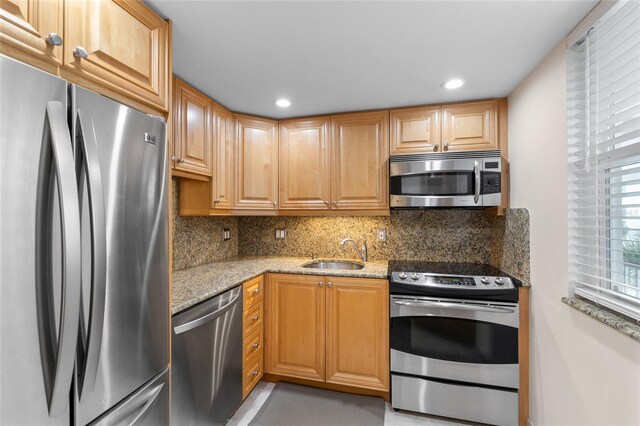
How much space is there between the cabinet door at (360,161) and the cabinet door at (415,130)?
0.24 ft

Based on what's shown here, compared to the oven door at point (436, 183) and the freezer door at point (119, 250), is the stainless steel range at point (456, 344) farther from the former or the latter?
the freezer door at point (119, 250)

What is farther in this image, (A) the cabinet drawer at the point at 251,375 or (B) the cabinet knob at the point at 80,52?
(A) the cabinet drawer at the point at 251,375

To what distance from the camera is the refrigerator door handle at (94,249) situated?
0.90m

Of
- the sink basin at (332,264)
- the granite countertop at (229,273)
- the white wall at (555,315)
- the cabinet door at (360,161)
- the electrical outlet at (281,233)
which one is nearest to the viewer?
the white wall at (555,315)

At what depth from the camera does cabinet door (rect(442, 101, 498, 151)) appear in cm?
223

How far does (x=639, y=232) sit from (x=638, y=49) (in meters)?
0.72

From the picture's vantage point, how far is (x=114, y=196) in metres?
1.00

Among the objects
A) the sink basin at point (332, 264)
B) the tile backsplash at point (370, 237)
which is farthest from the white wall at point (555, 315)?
the sink basin at point (332, 264)

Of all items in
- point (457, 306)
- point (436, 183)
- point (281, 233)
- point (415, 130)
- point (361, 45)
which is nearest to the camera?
point (361, 45)

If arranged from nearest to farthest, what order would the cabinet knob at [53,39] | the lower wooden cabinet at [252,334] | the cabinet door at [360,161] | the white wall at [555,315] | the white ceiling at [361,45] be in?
the cabinet knob at [53,39] < the white wall at [555,315] < the white ceiling at [361,45] < the lower wooden cabinet at [252,334] < the cabinet door at [360,161]

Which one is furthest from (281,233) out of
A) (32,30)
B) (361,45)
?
(32,30)

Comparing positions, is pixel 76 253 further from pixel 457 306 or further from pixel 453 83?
pixel 453 83

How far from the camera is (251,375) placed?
213cm

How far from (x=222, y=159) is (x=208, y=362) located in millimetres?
1458
